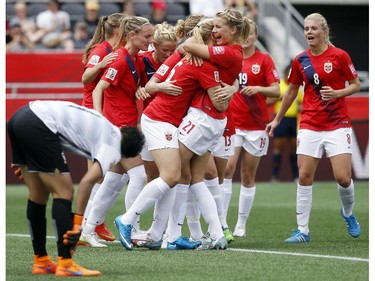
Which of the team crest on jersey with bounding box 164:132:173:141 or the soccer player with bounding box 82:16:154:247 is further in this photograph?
the soccer player with bounding box 82:16:154:247

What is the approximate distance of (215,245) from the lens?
33.0 feet

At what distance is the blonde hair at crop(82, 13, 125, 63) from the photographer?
11.1 m

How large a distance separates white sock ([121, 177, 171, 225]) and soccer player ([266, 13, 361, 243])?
200cm

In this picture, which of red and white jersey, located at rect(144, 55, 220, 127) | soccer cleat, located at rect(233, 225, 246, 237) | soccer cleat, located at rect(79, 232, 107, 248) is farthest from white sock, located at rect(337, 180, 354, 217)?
soccer cleat, located at rect(79, 232, 107, 248)

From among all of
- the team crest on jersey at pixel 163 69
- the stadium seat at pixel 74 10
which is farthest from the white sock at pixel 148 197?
the stadium seat at pixel 74 10

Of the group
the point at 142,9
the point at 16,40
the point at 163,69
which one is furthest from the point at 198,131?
the point at 142,9

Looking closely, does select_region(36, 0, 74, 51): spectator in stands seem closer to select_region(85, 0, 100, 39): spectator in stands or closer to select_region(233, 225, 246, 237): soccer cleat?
select_region(85, 0, 100, 39): spectator in stands

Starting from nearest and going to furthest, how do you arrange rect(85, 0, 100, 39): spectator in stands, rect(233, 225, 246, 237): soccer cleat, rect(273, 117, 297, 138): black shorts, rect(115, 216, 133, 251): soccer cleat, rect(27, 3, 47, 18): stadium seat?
rect(115, 216, 133, 251): soccer cleat → rect(233, 225, 246, 237): soccer cleat → rect(273, 117, 297, 138): black shorts → rect(85, 0, 100, 39): spectator in stands → rect(27, 3, 47, 18): stadium seat

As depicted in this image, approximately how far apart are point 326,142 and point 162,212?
2.19 m

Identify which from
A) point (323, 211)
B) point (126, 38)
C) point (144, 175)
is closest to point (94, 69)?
point (126, 38)

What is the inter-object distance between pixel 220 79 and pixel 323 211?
5.95m

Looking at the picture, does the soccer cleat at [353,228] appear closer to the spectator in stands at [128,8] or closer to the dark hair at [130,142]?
the dark hair at [130,142]

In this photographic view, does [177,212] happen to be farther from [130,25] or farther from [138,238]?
[130,25]

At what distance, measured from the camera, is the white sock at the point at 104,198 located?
10.6 meters
